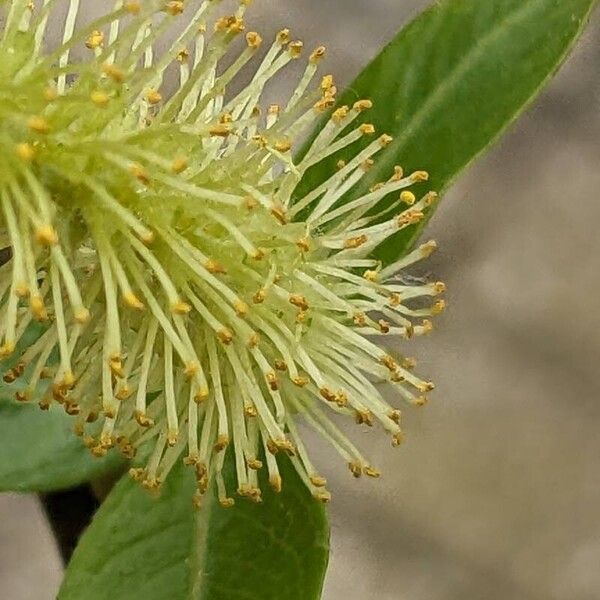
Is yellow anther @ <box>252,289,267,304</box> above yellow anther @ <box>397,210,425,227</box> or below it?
below

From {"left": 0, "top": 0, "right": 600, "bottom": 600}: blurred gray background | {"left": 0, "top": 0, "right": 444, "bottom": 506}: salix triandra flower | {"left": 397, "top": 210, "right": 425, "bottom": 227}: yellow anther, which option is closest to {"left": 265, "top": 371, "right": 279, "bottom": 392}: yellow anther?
{"left": 0, "top": 0, "right": 444, "bottom": 506}: salix triandra flower

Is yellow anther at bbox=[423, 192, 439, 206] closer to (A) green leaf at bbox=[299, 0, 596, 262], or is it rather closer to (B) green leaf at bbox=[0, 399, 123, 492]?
(A) green leaf at bbox=[299, 0, 596, 262]

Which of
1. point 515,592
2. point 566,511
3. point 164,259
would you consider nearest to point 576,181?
point 566,511

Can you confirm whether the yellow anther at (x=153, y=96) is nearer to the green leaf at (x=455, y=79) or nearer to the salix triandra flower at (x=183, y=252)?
the salix triandra flower at (x=183, y=252)

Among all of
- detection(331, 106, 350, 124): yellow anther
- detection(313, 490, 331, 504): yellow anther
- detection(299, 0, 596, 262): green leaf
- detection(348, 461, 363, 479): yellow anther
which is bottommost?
detection(313, 490, 331, 504): yellow anther

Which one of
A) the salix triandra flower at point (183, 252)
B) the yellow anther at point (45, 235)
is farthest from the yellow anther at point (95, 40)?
the yellow anther at point (45, 235)

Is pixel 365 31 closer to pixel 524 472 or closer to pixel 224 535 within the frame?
pixel 524 472
